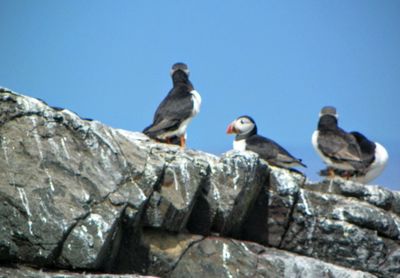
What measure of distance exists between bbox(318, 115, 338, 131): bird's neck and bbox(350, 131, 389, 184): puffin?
498 millimetres

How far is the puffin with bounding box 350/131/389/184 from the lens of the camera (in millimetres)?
16344

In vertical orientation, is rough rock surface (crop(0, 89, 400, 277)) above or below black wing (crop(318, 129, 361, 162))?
below

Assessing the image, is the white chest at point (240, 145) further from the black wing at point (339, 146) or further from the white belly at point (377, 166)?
the white belly at point (377, 166)

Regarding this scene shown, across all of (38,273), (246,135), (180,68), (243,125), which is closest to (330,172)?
(246,135)

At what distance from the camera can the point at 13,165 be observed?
34.7 ft

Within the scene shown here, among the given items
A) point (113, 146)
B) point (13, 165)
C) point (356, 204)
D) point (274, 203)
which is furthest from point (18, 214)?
point (356, 204)

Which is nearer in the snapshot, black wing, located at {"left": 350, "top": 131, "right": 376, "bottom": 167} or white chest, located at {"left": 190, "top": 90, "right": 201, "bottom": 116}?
white chest, located at {"left": 190, "top": 90, "right": 201, "bottom": 116}

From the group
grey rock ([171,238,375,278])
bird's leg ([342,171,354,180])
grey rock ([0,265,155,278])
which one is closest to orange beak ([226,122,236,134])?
bird's leg ([342,171,354,180])

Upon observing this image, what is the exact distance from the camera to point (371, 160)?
16406mm

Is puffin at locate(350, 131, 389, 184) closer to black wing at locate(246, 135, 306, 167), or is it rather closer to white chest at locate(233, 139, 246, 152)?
black wing at locate(246, 135, 306, 167)

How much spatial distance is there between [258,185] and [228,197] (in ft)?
2.49

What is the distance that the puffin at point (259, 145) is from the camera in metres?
15.5

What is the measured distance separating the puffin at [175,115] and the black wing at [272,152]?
103 cm

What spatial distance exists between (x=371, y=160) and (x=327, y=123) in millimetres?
1073
